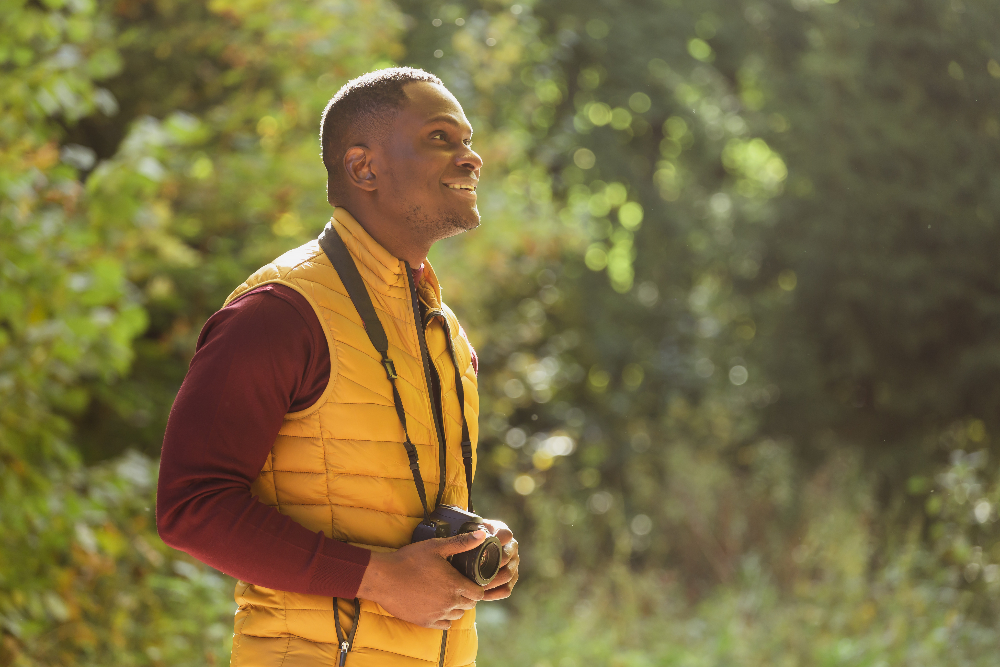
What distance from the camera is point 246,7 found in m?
4.74

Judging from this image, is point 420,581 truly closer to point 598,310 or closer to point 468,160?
point 468,160

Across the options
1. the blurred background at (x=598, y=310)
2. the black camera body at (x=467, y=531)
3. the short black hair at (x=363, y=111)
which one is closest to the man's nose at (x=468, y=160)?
the short black hair at (x=363, y=111)

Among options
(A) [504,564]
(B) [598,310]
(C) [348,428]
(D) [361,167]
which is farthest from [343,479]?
(B) [598,310]

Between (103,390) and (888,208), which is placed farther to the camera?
(888,208)

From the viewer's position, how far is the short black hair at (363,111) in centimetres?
162

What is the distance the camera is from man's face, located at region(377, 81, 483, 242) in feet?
5.29

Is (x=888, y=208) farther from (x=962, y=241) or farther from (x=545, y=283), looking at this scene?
(x=545, y=283)

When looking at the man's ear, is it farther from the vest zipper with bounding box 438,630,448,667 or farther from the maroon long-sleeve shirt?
the vest zipper with bounding box 438,630,448,667

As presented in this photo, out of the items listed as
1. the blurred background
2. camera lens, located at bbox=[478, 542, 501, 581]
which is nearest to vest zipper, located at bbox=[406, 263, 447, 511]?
camera lens, located at bbox=[478, 542, 501, 581]

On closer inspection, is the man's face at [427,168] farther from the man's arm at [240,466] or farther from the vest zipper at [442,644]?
the vest zipper at [442,644]

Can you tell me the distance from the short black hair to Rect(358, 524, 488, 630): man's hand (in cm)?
64

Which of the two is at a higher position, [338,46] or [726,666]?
[338,46]

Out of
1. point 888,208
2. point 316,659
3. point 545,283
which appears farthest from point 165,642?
point 888,208

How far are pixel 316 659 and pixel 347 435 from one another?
0.34 meters
